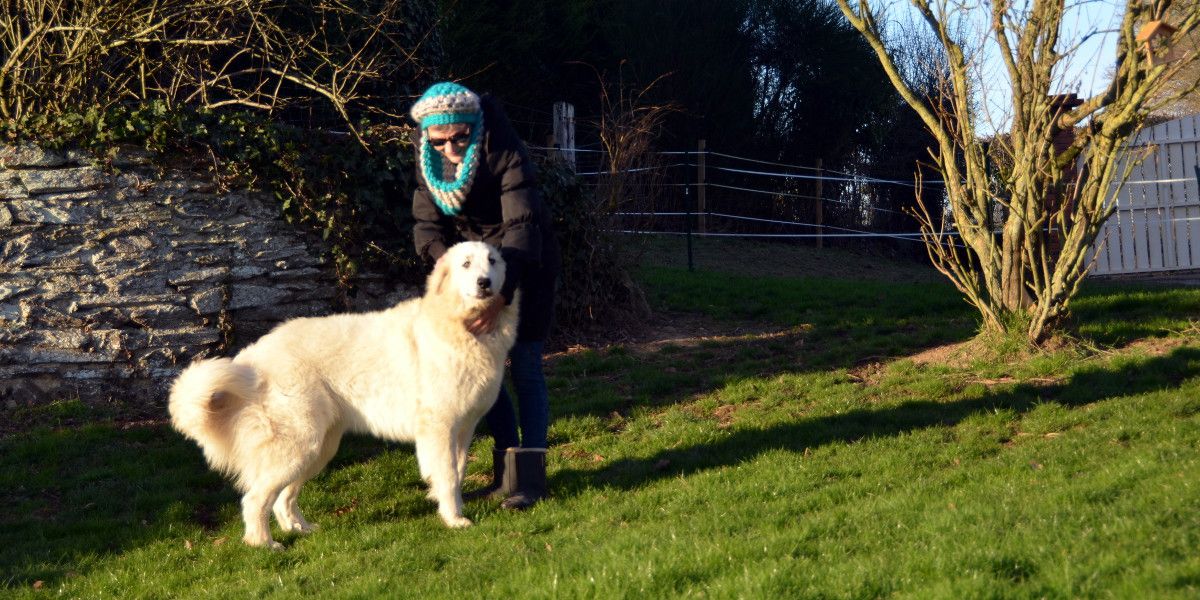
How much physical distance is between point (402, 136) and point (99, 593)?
509 centimetres

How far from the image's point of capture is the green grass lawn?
13.1 feet

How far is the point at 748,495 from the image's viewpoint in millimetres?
5367

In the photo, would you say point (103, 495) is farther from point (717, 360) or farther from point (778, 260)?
point (778, 260)

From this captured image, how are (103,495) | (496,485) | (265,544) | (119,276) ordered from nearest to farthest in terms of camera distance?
1. (265,544)
2. (496,485)
3. (103,495)
4. (119,276)

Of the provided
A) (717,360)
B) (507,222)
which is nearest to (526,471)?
(507,222)

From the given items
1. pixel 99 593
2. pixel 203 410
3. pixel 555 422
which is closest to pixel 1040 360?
pixel 555 422

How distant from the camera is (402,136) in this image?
28.9 ft

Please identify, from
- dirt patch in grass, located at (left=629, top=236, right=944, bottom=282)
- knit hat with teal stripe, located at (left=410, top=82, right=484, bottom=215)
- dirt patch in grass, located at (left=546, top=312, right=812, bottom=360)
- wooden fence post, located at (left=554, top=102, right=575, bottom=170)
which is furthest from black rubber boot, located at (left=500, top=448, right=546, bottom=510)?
dirt patch in grass, located at (left=629, top=236, right=944, bottom=282)

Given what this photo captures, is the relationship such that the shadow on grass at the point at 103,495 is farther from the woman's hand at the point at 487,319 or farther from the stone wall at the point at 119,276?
the woman's hand at the point at 487,319

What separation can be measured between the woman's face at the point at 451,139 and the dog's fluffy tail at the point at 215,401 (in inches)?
57.3

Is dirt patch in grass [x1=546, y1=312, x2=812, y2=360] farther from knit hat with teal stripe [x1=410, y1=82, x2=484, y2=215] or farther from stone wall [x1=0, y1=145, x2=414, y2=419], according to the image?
knit hat with teal stripe [x1=410, y1=82, x2=484, y2=215]

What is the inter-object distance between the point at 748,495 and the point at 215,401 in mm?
2727

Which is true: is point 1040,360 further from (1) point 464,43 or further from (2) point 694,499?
(1) point 464,43

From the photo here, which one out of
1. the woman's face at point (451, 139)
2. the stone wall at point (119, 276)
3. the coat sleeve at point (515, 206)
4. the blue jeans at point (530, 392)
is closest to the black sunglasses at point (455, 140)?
the woman's face at point (451, 139)
